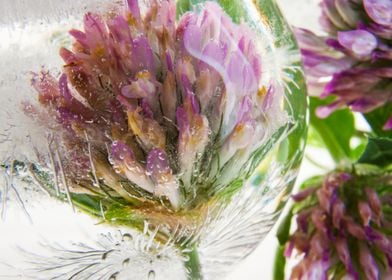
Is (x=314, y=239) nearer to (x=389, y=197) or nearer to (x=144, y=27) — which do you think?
(x=389, y=197)

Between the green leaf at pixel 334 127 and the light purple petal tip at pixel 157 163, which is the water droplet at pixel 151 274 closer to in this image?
the light purple petal tip at pixel 157 163

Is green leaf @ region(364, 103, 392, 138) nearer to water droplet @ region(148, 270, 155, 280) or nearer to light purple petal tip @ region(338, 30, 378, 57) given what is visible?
light purple petal tip @ region(338, 30, 378, 57)

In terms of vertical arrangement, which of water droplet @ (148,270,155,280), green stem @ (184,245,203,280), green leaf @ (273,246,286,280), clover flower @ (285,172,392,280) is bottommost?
green leaf @ (273,246,286,280)

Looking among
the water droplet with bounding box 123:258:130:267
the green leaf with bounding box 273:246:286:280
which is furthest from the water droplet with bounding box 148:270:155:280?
the green leaf with bounding box 273:246:286:280

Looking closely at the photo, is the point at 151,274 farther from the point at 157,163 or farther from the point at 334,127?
the point at 334,127

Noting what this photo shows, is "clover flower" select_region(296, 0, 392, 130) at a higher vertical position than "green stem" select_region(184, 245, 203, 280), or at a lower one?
higher
